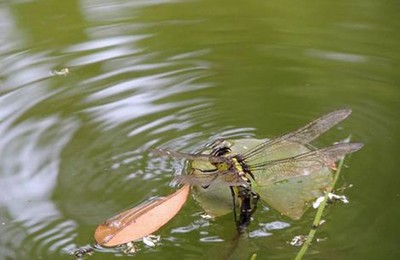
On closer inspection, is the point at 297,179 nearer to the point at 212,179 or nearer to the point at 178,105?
the point at 212,179

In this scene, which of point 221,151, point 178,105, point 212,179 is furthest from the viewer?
point 178,105

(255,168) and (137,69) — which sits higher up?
(137,69)

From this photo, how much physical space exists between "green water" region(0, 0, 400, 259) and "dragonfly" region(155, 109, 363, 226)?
1.7 inches

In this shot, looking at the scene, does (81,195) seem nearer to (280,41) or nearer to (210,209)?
(210,209)

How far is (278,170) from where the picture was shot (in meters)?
1.58

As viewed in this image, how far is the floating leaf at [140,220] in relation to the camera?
153cm

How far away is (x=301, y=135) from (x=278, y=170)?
12 cm

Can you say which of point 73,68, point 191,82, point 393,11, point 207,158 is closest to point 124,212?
point 207,158

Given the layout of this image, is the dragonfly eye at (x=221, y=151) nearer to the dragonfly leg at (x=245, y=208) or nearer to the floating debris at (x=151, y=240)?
the dragonfly leg at (x=245, y=208)

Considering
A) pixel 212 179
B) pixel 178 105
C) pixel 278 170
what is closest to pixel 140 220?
pixel 212 179

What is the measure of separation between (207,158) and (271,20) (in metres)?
1.19

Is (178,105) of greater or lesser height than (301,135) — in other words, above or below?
above

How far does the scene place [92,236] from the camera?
1.62m

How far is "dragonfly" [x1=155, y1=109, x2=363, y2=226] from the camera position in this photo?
153 cm
